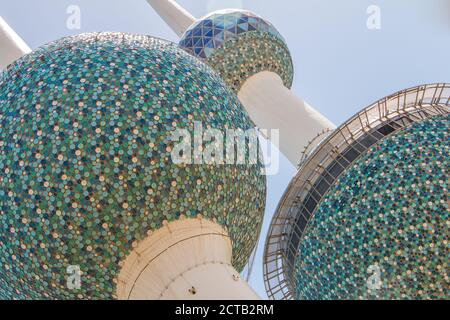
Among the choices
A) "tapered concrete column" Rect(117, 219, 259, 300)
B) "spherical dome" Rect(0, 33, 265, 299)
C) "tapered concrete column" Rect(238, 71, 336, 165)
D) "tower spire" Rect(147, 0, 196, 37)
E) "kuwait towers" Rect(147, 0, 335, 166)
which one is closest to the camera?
"spherical dome" Rect(0, 33, 265, 299)

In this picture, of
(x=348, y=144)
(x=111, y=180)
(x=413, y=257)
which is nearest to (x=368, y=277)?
(x=413, y=257)

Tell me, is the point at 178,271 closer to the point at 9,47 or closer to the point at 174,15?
the point at 9,47

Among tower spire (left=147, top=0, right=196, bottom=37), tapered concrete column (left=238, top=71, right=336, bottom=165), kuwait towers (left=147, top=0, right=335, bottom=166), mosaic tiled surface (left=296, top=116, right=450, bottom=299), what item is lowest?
mosaic tiled surface (left=296, top=116, right=450, bottom=299)

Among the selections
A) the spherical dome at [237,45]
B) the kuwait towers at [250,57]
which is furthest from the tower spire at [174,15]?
the spherical dome at [237,45]

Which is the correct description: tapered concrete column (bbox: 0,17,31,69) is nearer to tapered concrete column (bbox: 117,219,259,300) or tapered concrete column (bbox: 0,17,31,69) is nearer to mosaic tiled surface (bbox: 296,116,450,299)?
tapered concrete column (bbox: 117,219,259,300)

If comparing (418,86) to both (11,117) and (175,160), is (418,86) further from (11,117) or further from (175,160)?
(11,117)

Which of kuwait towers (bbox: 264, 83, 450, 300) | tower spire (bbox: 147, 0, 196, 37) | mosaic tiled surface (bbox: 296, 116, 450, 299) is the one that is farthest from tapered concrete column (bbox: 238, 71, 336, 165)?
tower spire (bbox: 147, 0, 196, 37)
